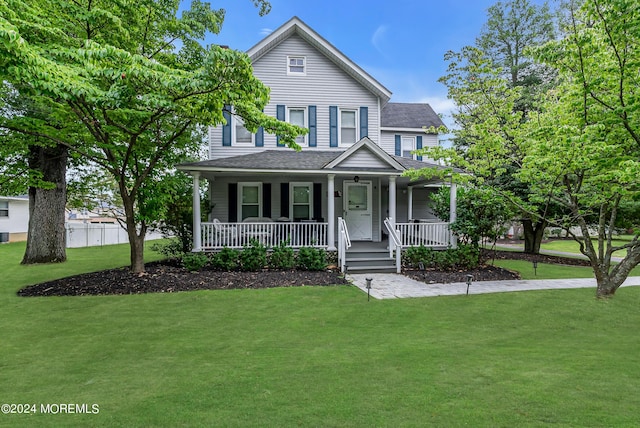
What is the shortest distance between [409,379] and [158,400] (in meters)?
2.43

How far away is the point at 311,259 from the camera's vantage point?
9633 mm

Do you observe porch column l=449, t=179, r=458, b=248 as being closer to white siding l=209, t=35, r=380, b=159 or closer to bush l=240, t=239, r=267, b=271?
white siding l=209, t=35, r=380, b=159

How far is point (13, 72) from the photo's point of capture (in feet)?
13.5

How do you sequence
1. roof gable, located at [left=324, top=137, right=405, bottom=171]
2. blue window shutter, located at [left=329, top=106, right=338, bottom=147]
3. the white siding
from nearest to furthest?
roof gable, located at [left=324, top=137, right=405, bottom=171] < the white siding < blue window shutter, located at [left=329, top=106, right=338, bottom=147]

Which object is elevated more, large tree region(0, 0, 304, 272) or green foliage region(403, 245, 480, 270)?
large tree region(0, 0, 304, 272)

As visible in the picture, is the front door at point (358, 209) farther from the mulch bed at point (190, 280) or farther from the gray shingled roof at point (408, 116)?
the gray shingled roof at point (408, 116)

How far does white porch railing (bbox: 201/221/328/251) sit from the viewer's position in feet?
33.7

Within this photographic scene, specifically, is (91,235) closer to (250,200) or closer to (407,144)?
(250,200)

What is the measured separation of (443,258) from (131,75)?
362 inches

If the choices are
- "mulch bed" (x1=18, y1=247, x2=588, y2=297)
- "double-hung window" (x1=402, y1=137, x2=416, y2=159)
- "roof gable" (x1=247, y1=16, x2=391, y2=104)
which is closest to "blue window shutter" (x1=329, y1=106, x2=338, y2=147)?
"roof gable" (x1=247, y1=16, x2=391, y2=104)

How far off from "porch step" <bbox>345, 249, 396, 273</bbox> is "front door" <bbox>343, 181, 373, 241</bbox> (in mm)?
2025

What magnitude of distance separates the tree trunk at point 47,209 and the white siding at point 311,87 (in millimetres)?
6571

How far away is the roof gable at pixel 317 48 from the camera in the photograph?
1209cm

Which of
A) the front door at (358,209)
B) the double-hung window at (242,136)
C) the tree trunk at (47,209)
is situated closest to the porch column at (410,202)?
the front door at (358,209)
